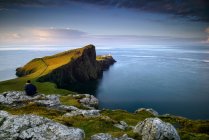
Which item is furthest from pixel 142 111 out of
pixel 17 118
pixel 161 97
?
pixel 161 97

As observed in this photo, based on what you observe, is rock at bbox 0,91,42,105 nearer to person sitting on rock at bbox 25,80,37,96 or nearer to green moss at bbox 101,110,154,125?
person sitting on rock at bbox 25,80,37,96

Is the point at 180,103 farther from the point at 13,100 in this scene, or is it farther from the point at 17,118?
the point at 17,118

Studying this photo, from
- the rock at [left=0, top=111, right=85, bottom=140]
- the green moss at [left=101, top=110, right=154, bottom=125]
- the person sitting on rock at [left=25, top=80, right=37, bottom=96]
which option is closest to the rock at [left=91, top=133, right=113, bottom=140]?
the rock at [left=0, top=111, right=85, bottom=140]

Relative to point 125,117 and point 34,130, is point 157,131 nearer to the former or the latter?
Result: point 34,130

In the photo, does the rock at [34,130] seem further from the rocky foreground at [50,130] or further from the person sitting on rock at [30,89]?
the person sitting on rock at [30,89]

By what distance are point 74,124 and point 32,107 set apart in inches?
833

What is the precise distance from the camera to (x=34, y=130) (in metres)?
27.6

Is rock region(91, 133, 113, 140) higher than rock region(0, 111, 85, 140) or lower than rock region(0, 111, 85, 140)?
lower

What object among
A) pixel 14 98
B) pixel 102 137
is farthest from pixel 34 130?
pixel 14 98

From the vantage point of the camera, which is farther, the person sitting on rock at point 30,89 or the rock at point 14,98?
the person sitting on rock at point 30,89

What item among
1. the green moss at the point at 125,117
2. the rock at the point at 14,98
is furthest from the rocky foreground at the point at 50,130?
the rock at the point at 14,98

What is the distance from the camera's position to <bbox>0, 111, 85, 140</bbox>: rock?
26.8 m

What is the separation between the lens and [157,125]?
101 feet

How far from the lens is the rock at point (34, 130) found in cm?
2677
